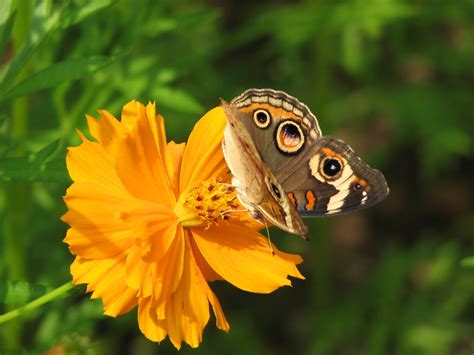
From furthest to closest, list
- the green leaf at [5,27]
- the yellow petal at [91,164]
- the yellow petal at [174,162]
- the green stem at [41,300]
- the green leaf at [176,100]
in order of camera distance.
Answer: the green leaf at [176,100], the yellow petal at [174,162], the green leaf at [5,27], the yellow petal at [91,164], the green stem at [41,300]

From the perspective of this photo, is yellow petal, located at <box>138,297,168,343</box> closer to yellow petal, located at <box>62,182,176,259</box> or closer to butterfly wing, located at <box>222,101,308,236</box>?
yellow petal, located at <box>62,182,176,259</box>

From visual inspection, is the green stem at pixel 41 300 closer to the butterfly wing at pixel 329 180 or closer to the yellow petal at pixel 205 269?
the yellow petal at pixel 205 269

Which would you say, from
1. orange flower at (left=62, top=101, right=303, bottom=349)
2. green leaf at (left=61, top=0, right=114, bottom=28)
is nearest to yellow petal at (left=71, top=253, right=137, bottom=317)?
orange flower at (left=62, top=101, right=303, bottom=349)

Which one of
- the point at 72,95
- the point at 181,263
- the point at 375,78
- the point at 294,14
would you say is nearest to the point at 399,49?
the point at 375,78

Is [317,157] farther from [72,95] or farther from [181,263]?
[72,95]

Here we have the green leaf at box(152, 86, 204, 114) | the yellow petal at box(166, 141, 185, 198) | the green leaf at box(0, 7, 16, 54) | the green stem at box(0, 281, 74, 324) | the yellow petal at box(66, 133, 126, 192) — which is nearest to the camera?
the green stem at box(0, 281, 74, 324)

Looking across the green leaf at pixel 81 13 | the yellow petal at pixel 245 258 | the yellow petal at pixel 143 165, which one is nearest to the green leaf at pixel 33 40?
the green leaf at pixel 81 13

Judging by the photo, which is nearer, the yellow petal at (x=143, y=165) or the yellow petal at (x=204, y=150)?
the yellow petal at (x=143, y=165)

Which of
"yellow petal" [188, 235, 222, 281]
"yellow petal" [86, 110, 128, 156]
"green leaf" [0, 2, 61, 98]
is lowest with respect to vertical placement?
"yellow petal" [188, 235, 222, 281]
